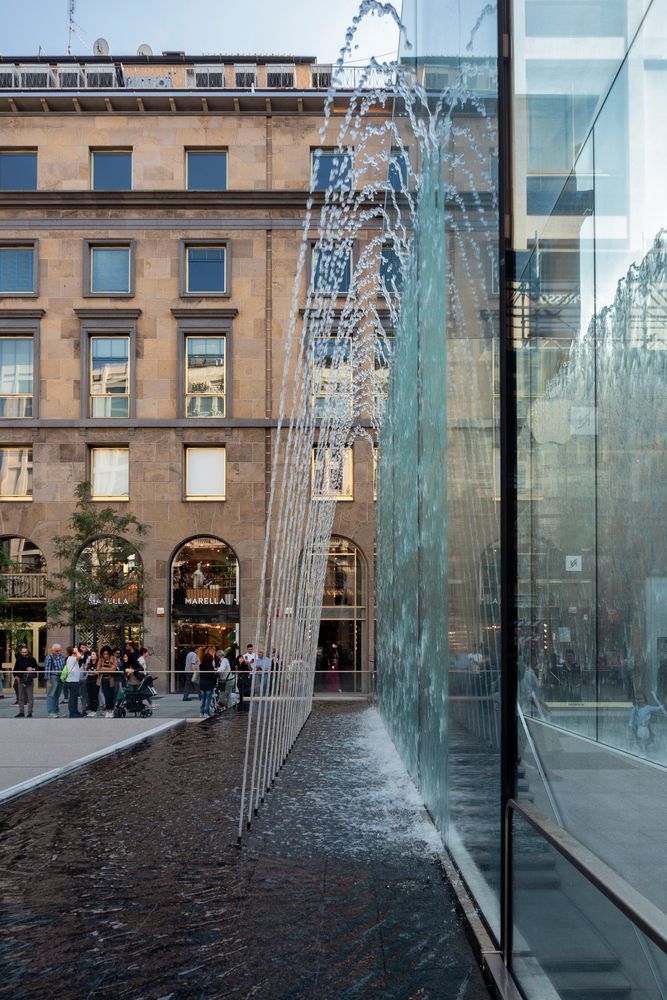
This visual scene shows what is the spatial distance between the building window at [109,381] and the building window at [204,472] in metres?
2.87

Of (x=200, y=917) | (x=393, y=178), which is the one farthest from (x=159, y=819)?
(x=393, y=178)

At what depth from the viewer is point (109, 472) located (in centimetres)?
3631

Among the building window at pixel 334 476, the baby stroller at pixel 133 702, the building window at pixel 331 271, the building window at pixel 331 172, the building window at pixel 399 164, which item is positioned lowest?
the baby stroller at pixel 133 702

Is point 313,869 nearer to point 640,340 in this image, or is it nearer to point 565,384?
point 565,384

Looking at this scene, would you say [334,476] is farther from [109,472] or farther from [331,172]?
[331,172]

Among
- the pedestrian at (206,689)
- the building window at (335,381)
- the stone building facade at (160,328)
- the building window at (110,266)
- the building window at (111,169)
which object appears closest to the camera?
the pedestrian at (206,689)

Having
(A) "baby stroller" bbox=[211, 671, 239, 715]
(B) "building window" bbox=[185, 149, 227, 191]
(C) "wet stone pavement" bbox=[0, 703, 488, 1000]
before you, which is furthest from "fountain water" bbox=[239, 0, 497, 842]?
(B) "building window" bbox=[185, 149, 227, 191]

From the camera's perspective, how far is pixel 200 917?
629 centimetres

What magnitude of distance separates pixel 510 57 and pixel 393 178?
11.7 meters

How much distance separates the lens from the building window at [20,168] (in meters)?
37.1

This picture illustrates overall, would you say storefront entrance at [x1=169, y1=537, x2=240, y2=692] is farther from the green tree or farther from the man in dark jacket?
the man in dark jacket

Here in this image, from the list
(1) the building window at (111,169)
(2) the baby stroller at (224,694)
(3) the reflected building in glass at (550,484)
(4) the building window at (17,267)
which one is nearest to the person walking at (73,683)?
(2) the baby stroller at (224,694)

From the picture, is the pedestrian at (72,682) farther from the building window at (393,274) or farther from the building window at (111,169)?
the building window at (111,169)

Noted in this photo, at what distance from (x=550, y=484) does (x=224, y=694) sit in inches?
683
